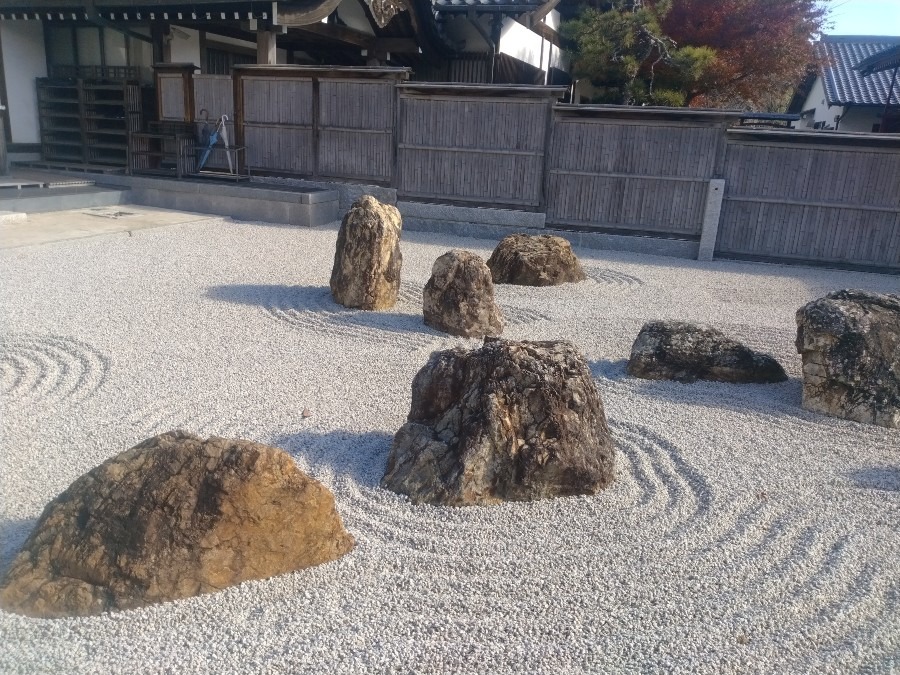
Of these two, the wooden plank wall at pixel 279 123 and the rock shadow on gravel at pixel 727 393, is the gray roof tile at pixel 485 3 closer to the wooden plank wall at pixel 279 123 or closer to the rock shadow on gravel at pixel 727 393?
the wooden plank wall at pixel 279 123

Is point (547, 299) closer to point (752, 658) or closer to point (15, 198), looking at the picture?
point (752, 658)

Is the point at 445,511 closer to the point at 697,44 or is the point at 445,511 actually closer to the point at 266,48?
the point at 266,48

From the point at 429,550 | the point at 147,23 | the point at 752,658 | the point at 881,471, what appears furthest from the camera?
the point at 147,23

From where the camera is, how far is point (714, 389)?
17.5ft

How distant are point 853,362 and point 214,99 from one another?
35.6 ft

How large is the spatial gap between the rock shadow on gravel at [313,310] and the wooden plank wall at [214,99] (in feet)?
19.7

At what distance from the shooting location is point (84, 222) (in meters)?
10.1

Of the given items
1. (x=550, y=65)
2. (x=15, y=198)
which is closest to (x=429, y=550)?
(x=15, y=198)

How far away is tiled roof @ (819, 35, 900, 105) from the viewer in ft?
63.2

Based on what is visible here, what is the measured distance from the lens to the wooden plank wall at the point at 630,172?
33.3ft

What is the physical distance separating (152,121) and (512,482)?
11354 mm

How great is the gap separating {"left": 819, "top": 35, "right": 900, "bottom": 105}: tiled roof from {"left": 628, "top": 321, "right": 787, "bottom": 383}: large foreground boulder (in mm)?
15260

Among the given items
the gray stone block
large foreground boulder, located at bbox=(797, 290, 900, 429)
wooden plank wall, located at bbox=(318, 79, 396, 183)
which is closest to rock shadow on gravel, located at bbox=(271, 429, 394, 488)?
large foreground boulder, located at bbox=(797, 290, 900, 429)

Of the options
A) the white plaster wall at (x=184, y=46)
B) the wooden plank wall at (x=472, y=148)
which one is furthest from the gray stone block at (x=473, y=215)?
the white plaster wall at (x=184, y=46)
